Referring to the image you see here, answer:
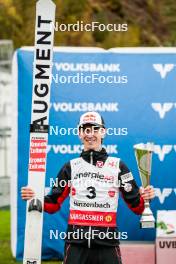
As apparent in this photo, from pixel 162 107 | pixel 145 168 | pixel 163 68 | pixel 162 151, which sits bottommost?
pixel 145 168

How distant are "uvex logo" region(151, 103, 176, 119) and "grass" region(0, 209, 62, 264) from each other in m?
1.95

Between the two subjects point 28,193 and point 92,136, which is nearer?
point 28,193

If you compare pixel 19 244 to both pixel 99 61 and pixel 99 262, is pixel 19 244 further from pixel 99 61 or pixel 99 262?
pixel 99 262

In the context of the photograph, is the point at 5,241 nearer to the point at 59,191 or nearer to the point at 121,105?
the point at 121,105

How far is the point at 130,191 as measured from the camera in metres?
7.14

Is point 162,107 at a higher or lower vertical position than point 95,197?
higher

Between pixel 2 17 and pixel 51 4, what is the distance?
13.1 m

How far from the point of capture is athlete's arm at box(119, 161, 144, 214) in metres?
7.12

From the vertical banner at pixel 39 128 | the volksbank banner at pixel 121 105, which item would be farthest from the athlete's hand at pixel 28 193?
the volksbank banner at pixel 121 105

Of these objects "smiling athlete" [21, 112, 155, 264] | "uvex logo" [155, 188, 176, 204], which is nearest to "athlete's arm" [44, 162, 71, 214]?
"smiling athlete" [21, 112, 155, 264]

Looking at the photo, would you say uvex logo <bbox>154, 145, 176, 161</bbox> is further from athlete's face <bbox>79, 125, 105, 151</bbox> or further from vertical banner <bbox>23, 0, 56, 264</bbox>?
vertical banner <bbox>23, 0, 56, 264</bbox>

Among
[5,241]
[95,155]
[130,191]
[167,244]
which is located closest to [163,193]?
[167,244]

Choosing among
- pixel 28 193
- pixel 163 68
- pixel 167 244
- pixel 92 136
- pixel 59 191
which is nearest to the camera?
pixel 28 193

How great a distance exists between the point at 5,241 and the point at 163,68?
330 centimetres
